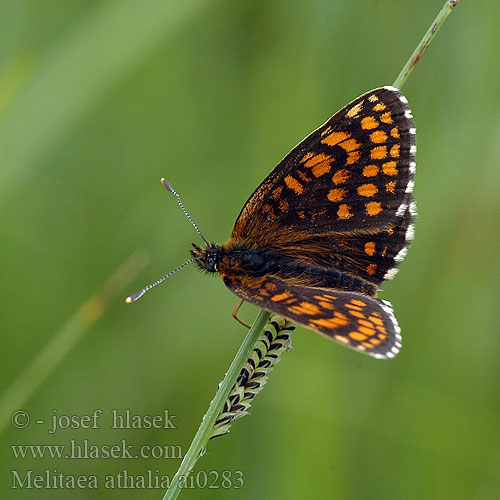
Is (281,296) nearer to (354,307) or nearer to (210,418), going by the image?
(354,307)

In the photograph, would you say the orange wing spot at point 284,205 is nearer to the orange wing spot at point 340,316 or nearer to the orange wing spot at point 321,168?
the orange wing spot at point 321,168

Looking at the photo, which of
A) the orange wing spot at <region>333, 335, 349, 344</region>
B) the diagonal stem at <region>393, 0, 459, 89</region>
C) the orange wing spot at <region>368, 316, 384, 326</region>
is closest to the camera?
the orange wing spot at <region>333, 335, 349, 344</region>

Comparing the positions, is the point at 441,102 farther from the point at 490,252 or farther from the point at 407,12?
the point at 490,252

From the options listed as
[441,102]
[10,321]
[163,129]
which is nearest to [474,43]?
[441,102]

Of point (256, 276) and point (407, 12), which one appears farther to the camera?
point (407, 12)

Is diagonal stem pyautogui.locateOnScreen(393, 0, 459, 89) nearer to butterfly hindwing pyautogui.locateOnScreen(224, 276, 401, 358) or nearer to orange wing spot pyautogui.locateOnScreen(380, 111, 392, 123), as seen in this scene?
orange wing spot pyautogui.locateOnScreen(380, 111, 392, 123)

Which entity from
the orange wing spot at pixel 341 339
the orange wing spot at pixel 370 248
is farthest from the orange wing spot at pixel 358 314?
the orange wing spot at pixel 370 248

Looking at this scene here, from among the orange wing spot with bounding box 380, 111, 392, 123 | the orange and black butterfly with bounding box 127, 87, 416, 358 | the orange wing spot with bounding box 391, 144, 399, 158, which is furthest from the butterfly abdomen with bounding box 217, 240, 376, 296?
the orange wing spot with bounding box 380, 111, 392, 123
